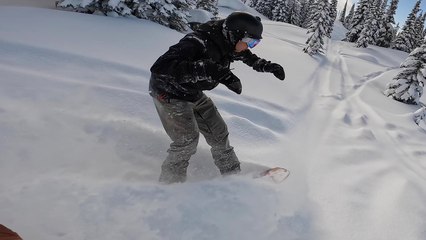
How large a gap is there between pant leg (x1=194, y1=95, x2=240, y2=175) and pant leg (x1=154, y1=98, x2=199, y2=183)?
0.31 metres

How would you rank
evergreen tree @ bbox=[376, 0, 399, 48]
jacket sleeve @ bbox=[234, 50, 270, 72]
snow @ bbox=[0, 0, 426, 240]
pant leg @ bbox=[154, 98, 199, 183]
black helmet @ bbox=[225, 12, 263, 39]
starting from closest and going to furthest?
snow @ bbox=[0, 0, 426, 240] < black helmet @ bbox=[225, 12, 263, 39] < pant leg @ bbox=[154, 98, 199, 183] < jacket sleeve @ bbox=[234, 50, 270, 72] < evergreen tree @ bbox=[376, 0, 399, 48]

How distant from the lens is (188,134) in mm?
3703

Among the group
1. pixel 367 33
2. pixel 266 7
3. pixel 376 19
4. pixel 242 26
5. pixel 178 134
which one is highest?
pixel 242 26

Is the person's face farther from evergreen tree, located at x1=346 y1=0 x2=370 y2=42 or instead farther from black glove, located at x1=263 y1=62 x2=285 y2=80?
evergreen tree, located at x1=346 y1=0 x2=370 y2=42

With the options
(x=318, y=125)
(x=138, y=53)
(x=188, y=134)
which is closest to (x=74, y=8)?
(x=138, y=53)

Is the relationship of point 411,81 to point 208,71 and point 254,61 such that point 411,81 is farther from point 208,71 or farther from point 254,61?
point 208,71

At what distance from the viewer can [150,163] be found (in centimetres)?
454

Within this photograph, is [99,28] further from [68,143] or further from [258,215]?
[258,215]

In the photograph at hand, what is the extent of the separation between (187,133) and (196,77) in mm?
818

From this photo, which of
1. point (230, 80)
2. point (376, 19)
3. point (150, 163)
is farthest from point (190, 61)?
point (376, 19)

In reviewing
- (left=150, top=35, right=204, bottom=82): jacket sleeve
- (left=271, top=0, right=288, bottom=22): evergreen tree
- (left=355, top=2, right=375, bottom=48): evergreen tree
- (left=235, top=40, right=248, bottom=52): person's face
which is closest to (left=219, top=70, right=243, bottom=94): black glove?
(left=150, top=35, right=204, bottom=82): jacket sleeve

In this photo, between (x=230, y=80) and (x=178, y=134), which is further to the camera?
(x=178, y=134)

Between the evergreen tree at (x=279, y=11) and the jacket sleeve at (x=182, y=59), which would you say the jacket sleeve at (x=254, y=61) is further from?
the evergreen tree at (x=279, y=11)

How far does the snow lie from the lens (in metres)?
2.96
